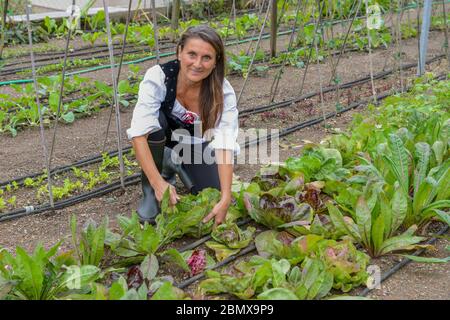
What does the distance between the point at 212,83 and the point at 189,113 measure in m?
0.19

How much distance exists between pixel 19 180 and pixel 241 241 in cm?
147

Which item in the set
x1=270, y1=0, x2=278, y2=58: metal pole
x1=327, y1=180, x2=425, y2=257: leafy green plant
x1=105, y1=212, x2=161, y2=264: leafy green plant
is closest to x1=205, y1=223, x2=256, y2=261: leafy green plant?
x1=105, y1=212, x2=161, y2=264: leafy green plant

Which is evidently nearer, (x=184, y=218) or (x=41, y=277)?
(x=41, y=277)

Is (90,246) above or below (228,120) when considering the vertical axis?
below

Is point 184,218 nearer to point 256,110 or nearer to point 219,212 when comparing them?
point 219,212

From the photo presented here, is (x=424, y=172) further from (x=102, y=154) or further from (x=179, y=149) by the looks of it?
(x=102, y=154)

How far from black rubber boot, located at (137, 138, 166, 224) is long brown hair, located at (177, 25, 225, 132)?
225 millimetres

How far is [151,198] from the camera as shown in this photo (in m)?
2.83

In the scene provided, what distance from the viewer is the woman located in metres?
2.62

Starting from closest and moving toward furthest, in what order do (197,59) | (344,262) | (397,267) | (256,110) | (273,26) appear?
(344,262) → (397,267) → (197,59) → (256,110) → (273,26)

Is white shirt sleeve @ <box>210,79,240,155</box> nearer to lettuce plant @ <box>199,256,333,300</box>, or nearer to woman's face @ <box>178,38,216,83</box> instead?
woman's face @ <box>178,38,216,83</box>

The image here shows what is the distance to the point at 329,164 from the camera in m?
2.95

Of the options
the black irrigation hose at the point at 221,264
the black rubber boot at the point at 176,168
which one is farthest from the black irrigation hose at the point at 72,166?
the black irrigation hose at the point at 221,264

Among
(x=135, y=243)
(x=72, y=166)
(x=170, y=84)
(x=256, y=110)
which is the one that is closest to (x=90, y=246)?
(x=135, y=243)
